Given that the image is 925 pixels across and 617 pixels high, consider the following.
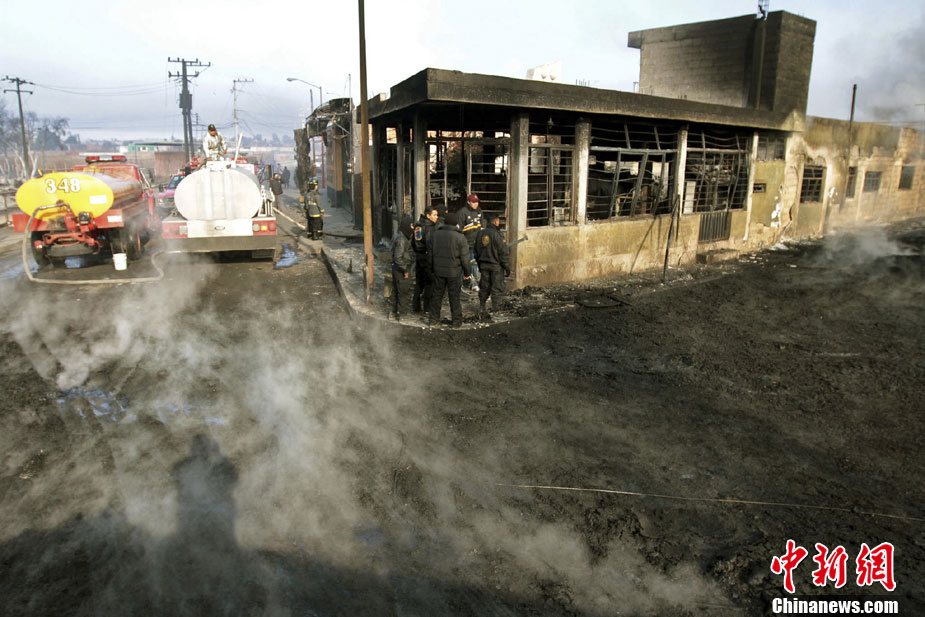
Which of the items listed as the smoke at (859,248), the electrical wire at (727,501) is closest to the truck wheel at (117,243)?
the electrical wire at (727,501)

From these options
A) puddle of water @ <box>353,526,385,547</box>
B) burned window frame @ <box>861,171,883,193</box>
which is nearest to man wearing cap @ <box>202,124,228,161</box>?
puddle of water @ <box>353,526,385,547</box>

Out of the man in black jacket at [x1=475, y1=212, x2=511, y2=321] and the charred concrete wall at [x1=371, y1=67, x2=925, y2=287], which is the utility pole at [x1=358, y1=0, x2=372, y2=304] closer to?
the charred concrete wall at [x1=371, y1=67, x2=925, y2=287]

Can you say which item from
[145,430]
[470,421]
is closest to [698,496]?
[470,421]

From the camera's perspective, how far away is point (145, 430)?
5.28 m

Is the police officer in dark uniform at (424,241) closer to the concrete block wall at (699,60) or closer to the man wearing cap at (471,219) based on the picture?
the man wearing cap at (471,219)

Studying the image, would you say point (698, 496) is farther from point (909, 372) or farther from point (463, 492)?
point (909, 372)

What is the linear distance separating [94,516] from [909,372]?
344 inches

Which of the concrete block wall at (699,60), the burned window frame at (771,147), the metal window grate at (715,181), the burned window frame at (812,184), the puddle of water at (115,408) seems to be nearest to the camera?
the puddle of water at (115,408)

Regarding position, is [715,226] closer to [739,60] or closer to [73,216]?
[739,60]

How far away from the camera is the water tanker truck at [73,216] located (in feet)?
38.6

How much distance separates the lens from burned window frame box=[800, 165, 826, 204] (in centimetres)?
1914

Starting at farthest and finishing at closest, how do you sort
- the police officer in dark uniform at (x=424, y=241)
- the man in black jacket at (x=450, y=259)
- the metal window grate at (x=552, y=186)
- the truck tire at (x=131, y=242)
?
the truck tire at (x=131, y=242), the metal window grate at (x=552, y=186), the police officer in dark uniform at (x=424, y=241), the man in black jacket at (x=450, y=259)

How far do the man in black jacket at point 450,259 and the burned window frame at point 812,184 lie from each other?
51.4 feet

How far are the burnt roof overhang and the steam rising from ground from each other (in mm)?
4722
